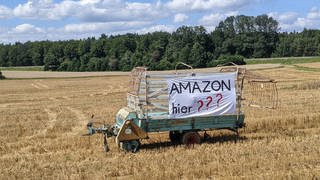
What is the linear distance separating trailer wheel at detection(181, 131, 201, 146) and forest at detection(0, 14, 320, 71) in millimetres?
82963

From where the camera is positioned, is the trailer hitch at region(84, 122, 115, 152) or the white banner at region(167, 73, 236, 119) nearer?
the trailer hitch at region(84, 122, 115, 152)

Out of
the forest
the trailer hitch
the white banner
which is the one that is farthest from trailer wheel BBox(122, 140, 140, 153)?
the forest

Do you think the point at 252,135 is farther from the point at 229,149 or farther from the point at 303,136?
the point at 229,149

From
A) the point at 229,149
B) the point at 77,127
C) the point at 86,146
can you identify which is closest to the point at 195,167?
the point at 229,149

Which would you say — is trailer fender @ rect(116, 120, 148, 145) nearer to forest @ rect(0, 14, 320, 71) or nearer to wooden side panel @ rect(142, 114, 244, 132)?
wooden side panel @ rect(142, 114, 244, 132)

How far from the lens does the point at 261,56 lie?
433 ft

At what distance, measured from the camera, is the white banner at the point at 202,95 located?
1460cm

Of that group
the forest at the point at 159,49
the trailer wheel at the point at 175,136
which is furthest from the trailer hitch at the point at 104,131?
the forest at the point at 159,49

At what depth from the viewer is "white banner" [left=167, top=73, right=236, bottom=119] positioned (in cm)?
1460

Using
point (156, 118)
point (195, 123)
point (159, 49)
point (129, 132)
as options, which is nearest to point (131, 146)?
point (129, 132)

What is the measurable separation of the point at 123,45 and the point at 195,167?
11770cm

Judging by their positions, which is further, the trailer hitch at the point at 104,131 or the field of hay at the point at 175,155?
the trailer hitch at the point at 104,131

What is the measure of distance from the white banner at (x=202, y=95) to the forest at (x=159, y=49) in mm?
Result: 82298

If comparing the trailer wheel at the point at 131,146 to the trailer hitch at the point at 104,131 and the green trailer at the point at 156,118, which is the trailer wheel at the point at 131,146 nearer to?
the green trailer at the point at 156,118
